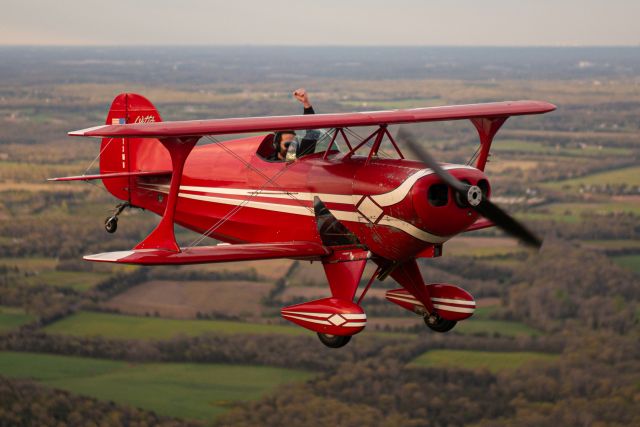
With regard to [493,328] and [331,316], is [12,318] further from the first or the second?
[331,316]

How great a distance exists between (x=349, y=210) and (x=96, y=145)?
16575cm

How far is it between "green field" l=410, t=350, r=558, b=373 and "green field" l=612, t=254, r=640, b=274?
74.1 feet

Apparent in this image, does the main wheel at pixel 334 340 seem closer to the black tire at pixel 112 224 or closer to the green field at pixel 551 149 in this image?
the black tire at pixel 112 224

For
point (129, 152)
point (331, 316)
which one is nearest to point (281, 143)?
point (331, 316)

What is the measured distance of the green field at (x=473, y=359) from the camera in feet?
251

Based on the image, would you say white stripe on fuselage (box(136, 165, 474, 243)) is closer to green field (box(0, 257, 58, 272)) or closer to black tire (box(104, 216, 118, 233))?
black tire (box(104, 216, 118, 233))

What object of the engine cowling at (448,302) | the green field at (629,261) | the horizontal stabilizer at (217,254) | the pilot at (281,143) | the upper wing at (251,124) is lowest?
the green field at (629,261)

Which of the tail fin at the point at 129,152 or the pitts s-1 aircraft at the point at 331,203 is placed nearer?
the pitts s-1 aircraft at the point at 331,203

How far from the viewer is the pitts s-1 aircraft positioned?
14.8 metres

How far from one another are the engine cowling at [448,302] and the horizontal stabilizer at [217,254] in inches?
79.1

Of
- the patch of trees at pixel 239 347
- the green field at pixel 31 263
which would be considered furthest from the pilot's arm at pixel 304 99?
the green field at pixel 31 263

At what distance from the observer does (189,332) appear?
3214 inches

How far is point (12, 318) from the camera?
292 feet

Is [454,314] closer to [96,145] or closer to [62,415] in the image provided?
[62,415]
